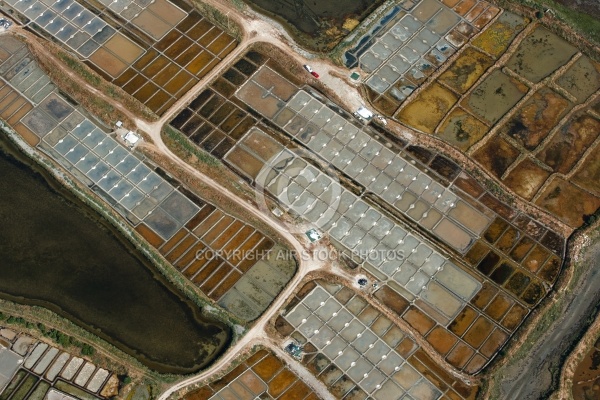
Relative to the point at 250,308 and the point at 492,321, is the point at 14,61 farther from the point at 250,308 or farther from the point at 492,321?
the point at 492,321

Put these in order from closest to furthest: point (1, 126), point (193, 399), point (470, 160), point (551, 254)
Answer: point (193, 399)
point (551, 254)
point (470, 160)
point (1, 126)

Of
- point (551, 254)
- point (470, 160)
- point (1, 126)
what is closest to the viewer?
point (551, 254)

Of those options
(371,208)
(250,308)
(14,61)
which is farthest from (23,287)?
(371,208)

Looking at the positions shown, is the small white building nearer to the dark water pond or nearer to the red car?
the dark water pond

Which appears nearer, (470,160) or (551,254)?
(551,254)
